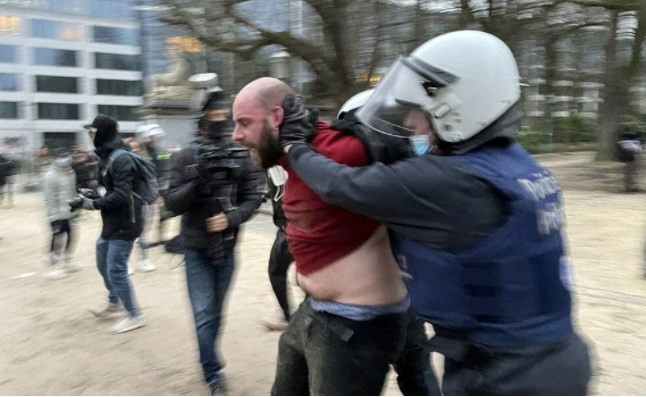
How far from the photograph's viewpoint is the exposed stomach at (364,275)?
6.81 ft

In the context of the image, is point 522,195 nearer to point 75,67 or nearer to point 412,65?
point 412,65

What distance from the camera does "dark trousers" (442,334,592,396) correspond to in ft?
5.17

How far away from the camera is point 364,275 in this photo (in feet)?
6.84

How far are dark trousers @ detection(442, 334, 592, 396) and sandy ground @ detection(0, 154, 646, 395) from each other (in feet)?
7.26

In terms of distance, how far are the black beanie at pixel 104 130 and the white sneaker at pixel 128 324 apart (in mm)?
1425

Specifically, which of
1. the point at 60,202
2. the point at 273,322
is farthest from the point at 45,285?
the point at 273,322

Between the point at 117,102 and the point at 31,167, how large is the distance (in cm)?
4496

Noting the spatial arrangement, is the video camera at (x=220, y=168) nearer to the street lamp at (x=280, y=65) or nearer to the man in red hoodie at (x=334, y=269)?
the man in red hoodie at (x=334, y=269)

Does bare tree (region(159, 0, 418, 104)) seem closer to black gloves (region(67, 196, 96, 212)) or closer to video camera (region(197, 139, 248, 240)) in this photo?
black gloves (region(67, 196, 96, 212))

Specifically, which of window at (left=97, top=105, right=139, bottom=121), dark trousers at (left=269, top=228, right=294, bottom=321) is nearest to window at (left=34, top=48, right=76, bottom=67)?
window at (left=97, top=105, right=139, bottom=121)

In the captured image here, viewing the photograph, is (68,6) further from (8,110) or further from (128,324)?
(128,324)

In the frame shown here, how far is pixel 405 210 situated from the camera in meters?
1.61

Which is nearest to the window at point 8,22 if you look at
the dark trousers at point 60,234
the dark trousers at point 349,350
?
the dark trousers at point 60,234

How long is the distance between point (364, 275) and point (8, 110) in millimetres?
65883
